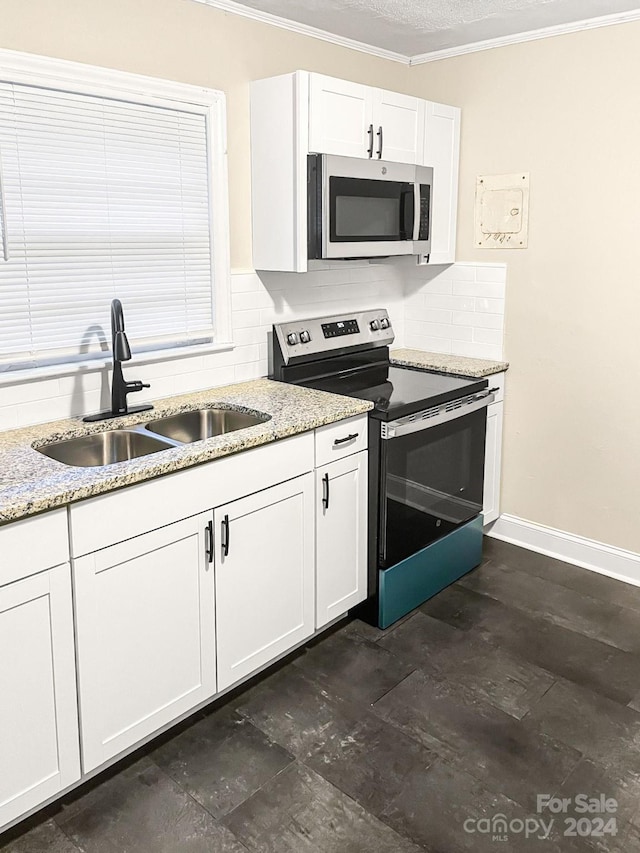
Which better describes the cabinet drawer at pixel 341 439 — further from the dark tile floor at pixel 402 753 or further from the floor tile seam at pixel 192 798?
the floor tile seam at pixel 192 798

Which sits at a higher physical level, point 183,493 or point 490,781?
point 183,493

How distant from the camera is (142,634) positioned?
2.09 metres

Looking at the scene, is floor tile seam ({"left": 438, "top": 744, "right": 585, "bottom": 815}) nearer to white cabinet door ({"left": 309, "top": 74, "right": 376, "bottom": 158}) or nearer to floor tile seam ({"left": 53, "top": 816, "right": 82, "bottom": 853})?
floor tile seam ({"left": 53, "top": 816, "right": 82, "bottom": 853})

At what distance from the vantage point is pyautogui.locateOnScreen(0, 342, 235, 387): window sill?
2.37 metres

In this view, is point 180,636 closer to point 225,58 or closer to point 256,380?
point 256,380

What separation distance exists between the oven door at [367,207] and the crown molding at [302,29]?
649 mm

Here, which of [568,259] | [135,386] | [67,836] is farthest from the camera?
[568,259]

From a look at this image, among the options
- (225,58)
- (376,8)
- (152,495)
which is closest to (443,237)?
(376,8)

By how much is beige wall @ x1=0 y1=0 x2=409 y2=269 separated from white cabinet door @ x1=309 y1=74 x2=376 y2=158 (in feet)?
1.03

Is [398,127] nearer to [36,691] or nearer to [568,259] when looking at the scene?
[568,259]

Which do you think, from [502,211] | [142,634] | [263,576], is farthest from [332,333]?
[142,634]

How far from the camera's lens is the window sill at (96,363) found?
2371mm

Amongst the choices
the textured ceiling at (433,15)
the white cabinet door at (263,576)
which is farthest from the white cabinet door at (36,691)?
the textured ceiling at (433,15)

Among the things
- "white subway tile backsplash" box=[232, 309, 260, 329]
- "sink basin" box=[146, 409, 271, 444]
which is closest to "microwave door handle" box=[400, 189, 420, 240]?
"white subway tile backsplash" box=[232, 309, 260, 329]
